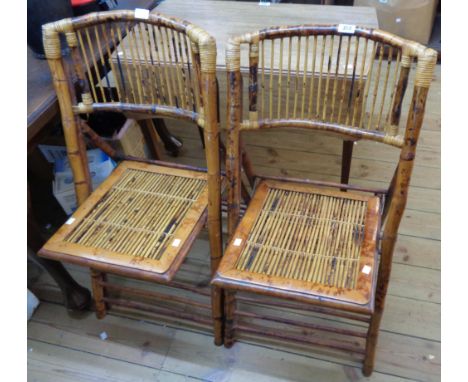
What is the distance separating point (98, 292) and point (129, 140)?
0.54 meters

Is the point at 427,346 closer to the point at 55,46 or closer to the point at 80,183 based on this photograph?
the point at 80,183

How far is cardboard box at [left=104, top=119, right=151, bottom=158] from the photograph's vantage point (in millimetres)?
1549

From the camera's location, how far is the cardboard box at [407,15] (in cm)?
253

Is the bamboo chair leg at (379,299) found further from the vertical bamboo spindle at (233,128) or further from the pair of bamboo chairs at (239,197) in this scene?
the vertical bamboo spindle at (233,128)

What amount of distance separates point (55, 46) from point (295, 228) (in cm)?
71

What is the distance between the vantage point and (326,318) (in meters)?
1.40

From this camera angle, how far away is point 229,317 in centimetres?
126

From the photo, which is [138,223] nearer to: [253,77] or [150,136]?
[253,77]

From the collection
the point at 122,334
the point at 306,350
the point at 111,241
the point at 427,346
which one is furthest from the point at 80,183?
the point at 427,346

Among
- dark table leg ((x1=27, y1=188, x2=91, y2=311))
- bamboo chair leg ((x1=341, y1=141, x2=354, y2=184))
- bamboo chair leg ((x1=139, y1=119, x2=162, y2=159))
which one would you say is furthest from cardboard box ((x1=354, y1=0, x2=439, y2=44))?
dark table leg ((x1=27, y1=188, x2=91, y2=311))

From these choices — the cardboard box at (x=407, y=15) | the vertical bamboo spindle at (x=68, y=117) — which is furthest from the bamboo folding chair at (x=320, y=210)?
the cardboard box at (x=407, y=15)

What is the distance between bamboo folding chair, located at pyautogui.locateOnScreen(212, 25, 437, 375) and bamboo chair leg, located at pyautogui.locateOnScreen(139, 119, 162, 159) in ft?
1.79

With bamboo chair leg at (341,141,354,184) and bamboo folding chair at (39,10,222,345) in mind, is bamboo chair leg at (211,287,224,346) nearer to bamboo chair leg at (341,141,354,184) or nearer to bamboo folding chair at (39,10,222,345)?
bamboo folding chair at (39,10,222,345)

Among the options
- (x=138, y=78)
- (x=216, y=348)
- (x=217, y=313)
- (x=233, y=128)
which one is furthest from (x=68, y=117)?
(x=216, y=348)
